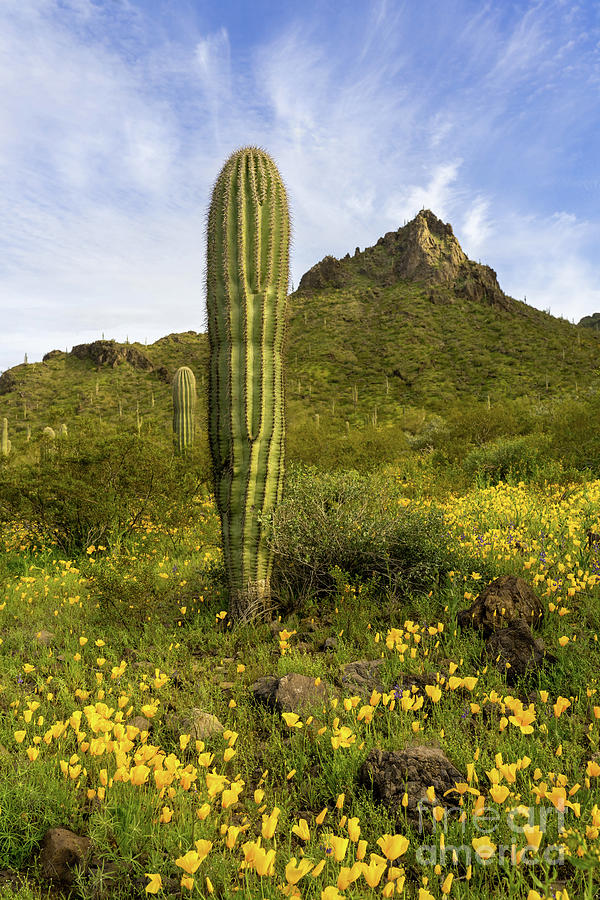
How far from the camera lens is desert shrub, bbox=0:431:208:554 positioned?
7.02m

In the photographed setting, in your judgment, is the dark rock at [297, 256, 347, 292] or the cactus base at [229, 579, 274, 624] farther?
the dark rock at [297, 256, 347, 292]

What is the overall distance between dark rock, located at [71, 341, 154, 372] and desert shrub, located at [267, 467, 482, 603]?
57.2 meters

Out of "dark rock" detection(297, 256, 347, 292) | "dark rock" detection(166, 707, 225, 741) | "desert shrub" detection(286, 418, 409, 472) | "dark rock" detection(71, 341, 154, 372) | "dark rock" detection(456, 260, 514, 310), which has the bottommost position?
"dark rock" detection(166, 707, 225, 741)

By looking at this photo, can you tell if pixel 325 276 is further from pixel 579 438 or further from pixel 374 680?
pixel 374 680

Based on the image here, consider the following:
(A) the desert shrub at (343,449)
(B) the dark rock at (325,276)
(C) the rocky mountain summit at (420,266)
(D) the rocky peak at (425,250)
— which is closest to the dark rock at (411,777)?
(A) the desert shrub at (343,449)

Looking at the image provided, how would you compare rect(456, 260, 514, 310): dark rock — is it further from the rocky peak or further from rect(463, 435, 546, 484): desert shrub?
rect(463, 435, 546, 484): desert shrub

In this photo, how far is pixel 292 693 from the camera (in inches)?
114

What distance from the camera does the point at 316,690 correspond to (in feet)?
9.72

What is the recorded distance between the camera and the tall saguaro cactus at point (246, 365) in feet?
14.8

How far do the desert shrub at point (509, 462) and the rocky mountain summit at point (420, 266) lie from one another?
193 ft

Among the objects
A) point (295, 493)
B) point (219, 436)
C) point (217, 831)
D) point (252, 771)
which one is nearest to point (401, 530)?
point (295, 493)

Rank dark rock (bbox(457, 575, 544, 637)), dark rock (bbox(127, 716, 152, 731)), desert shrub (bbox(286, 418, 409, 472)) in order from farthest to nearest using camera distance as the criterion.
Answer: desert shrub (bbox(286, 418, 409, 472)) → dark rock (bbox(457, 575, 544, 637)) → dark rock (bbox(127, 716, 152, 731))

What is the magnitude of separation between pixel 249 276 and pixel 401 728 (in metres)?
3.97

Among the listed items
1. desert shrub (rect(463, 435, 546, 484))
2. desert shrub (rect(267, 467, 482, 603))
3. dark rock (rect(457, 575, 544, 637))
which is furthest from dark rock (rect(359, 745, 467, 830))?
desert shrub (rect(463, 435, 546, 484))
